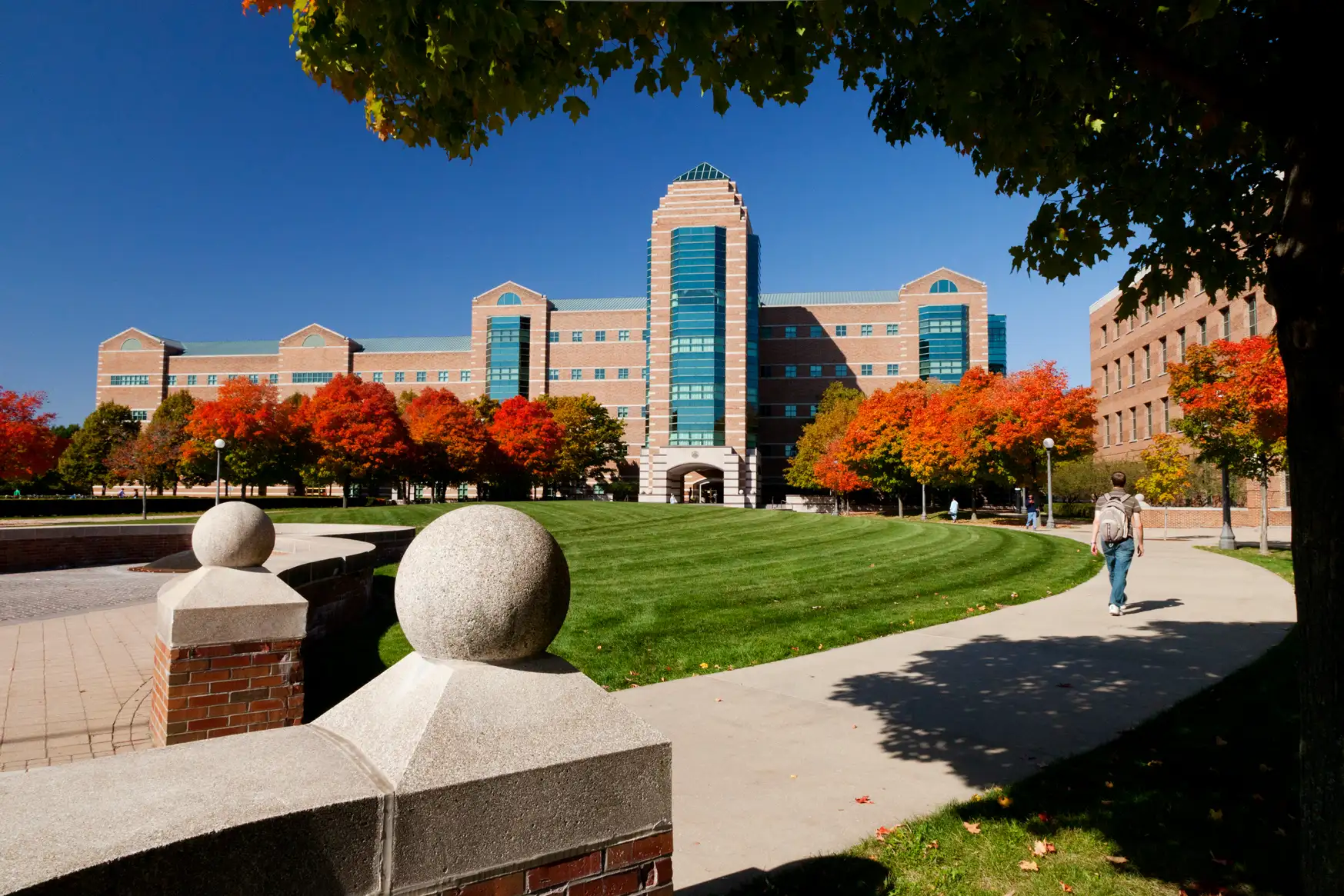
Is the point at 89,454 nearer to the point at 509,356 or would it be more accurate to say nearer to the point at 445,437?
the point at 445,437

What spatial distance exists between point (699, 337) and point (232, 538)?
64.6 meters

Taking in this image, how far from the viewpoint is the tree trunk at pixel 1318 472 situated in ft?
9.46

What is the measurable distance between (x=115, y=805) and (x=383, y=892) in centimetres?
70

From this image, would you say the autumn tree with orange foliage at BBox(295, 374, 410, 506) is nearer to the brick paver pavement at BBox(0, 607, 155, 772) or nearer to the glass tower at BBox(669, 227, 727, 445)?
the glass tower at BBox(669, 227, 727, 445)

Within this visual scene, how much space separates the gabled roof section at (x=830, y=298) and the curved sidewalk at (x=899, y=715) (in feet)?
254

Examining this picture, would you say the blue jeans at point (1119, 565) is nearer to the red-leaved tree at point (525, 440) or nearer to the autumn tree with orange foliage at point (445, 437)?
the autumn tree with orange foliage at point (445, 437)

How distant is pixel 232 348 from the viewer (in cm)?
9425

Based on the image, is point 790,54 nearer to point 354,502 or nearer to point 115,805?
point 115,805

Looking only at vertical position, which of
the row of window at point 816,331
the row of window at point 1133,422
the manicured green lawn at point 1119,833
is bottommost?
the manicured green lawn at point 1119,833

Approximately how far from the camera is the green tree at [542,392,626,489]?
66312mm

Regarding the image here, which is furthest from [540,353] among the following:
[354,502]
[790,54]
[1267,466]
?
[790,54]

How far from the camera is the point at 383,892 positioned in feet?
6.76

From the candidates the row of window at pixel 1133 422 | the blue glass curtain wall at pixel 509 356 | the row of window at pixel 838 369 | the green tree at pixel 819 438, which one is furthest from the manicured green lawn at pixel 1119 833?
the blue glass curtain wall at pixel 509 356

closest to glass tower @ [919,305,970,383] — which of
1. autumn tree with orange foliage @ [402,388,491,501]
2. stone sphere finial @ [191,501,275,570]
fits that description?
autumn tree with orange foliage @ [402,388,491,501]
